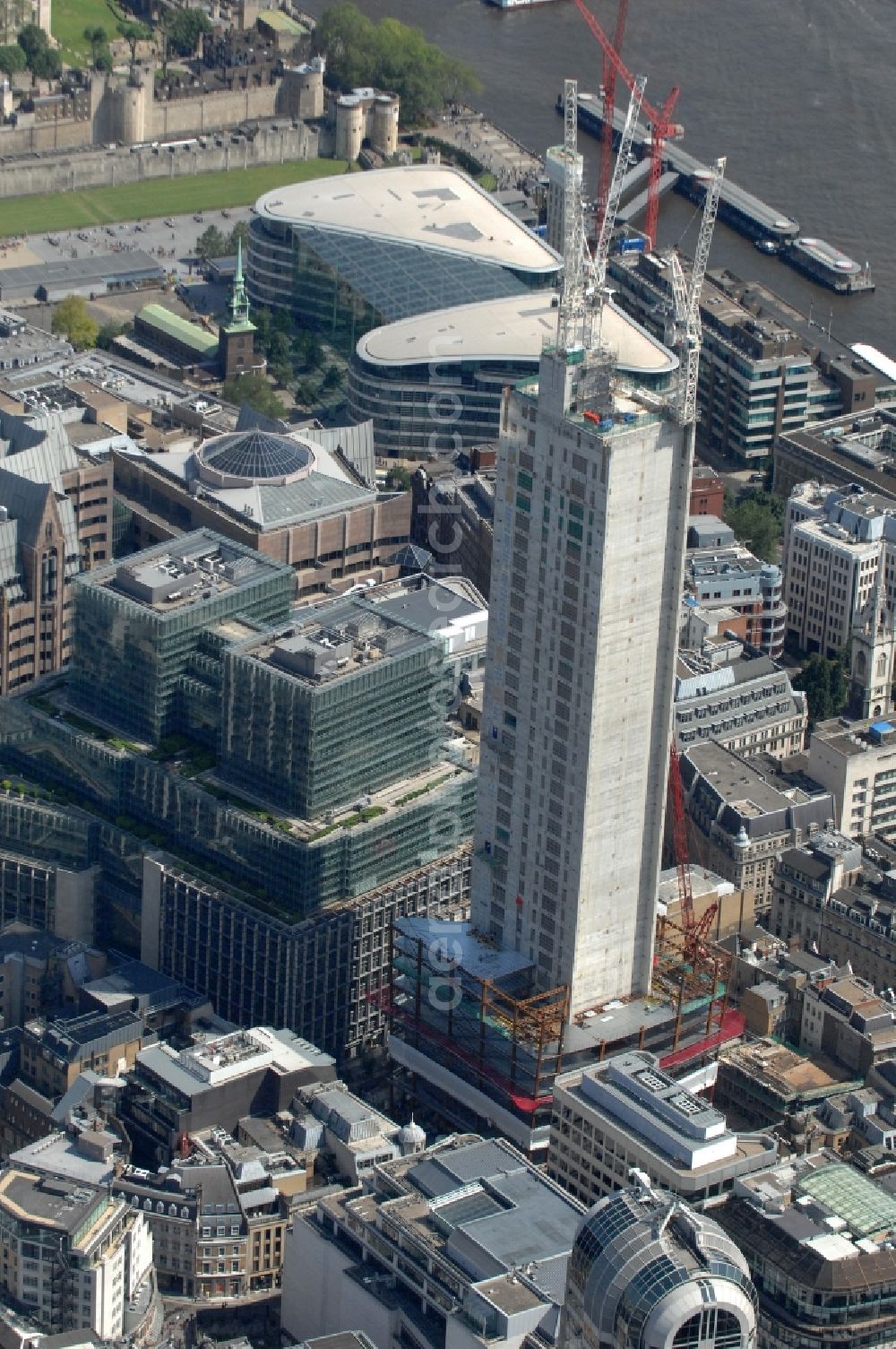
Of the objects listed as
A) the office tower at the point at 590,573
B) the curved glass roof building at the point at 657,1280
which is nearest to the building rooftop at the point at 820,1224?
the office tower at the point at 590,573

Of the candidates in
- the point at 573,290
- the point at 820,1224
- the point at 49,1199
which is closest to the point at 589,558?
the point at 573,290

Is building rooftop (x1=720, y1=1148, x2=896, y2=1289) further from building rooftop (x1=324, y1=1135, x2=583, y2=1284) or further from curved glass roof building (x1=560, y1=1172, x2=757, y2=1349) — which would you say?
curved glass roof building (x1=560, y1=1172, x2=757, y2=1349)

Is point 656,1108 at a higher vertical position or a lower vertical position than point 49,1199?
higher

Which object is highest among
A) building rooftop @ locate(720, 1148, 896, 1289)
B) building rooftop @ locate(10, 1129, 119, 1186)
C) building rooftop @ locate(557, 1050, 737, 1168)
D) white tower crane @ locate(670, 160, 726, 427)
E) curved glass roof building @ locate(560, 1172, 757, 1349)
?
white tower crane @ locate(670, 160, 726, 427)

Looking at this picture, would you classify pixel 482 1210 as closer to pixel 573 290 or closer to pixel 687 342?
pixel 687 342

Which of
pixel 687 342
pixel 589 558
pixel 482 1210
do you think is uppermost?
pixel 687 342

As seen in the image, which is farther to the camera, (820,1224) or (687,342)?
(687,342)

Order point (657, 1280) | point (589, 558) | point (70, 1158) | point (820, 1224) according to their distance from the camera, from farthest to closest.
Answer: point (70, 1158)
point (589, 558)
point (820, 1224)
point (657, 1280)

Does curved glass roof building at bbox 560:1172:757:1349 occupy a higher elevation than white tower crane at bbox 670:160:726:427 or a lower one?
lower

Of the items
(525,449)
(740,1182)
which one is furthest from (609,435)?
(740,1182)

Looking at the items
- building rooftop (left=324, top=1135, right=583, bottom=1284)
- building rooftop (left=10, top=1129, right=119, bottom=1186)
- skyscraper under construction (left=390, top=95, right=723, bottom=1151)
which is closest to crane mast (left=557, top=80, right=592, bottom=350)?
skyscraper under construction (left=390, top=95, right=723, bottom=1151)
